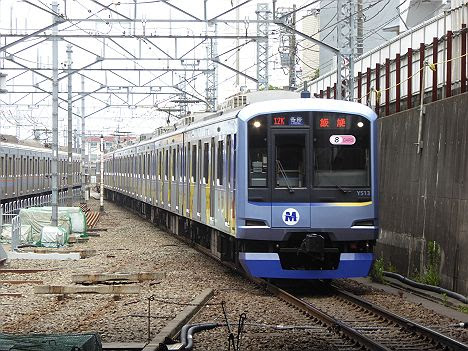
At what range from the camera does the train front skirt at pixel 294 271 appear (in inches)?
531

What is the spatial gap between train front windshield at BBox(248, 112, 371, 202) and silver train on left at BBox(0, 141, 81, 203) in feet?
52.4

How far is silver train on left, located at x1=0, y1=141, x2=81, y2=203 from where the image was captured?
34.2 meters

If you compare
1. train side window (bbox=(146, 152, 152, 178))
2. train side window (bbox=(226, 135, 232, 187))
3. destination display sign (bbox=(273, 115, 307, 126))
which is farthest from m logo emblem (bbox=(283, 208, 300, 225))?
train side window (bbox=(146, 152, 152, 178))

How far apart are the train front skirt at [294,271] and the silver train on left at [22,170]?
634 inches

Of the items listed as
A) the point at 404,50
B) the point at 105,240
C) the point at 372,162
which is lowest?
the point at 105,240

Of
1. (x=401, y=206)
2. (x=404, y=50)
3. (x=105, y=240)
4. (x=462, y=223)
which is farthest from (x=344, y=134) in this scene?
(x=105, y=240)

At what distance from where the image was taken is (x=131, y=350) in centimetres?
870

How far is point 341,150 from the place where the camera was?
13797 mm

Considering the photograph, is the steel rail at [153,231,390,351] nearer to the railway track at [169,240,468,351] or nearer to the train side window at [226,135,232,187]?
the railway track at [169,240,468,351]

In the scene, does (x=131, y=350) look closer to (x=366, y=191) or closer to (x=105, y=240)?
(x=366, y=191)

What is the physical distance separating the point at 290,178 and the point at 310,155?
0.41 m

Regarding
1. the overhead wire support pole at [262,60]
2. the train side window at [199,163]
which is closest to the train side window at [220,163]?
the train side window at [199,163]

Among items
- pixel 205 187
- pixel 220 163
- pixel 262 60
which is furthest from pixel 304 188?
pixel 262 60

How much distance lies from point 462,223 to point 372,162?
145cm
